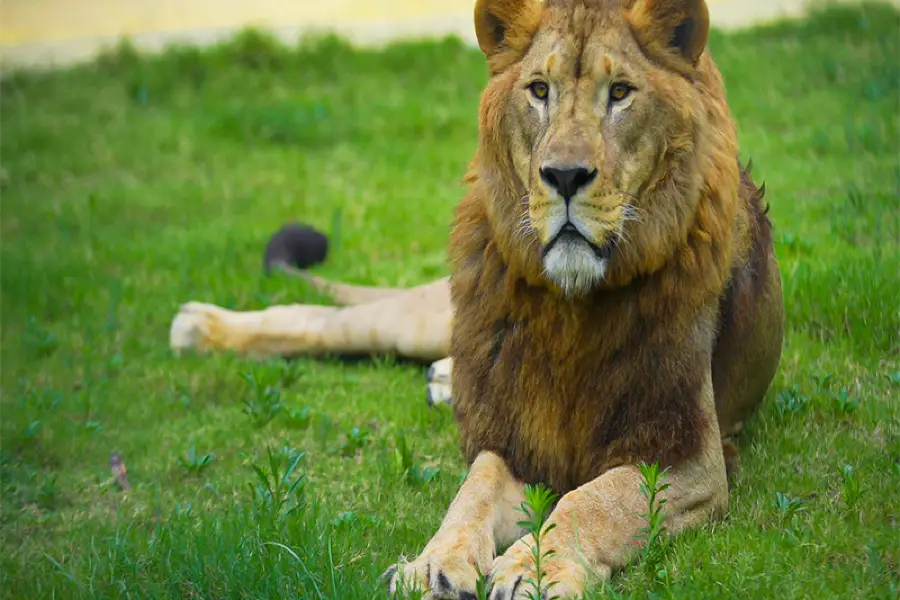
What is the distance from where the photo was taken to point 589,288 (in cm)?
398

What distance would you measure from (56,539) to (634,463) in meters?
2.10

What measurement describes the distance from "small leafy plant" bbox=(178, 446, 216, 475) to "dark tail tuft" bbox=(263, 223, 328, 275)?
228 centimetres

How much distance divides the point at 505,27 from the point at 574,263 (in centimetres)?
88

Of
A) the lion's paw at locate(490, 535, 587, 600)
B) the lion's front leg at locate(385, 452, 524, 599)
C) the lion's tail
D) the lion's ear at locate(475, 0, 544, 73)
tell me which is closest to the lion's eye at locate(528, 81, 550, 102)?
the lion's ear at locate(475, 0, 544, 73)

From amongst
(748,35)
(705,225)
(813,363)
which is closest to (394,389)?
(813,363)

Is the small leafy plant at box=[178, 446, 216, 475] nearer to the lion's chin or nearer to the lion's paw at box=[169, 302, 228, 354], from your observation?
the lion's paw at box=[169, 302, 228, 354]

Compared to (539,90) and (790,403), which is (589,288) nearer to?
(539,90)

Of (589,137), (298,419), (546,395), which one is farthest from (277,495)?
(589,137)

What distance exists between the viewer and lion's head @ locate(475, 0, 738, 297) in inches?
151

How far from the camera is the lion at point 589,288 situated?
12.5 feet

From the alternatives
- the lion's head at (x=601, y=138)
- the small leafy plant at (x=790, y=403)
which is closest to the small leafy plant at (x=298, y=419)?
the lion's head at (x=601, y=138)

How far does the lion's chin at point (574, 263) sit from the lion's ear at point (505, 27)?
706mm

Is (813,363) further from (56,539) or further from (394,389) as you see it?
(56,539)

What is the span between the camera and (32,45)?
1262 centimetres
